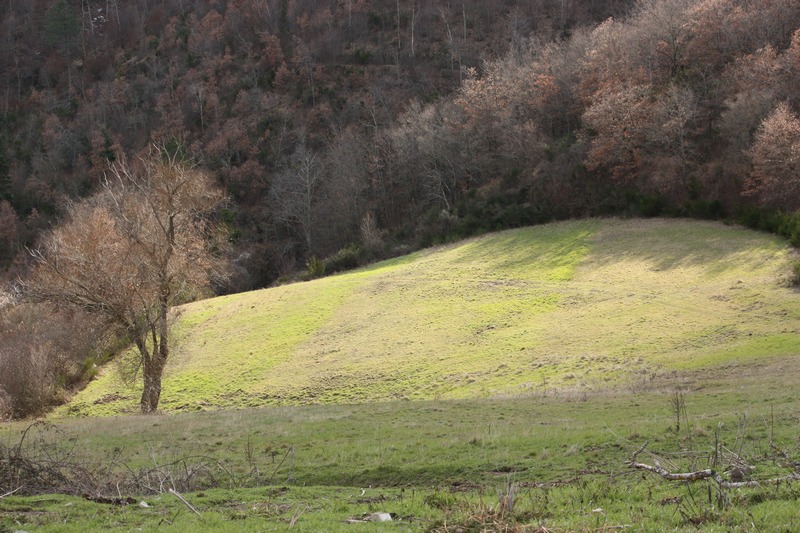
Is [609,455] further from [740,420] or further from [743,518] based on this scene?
[743,518]

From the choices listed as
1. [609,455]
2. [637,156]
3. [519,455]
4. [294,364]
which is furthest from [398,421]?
[637,156]

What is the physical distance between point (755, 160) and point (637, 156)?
37.7 ft

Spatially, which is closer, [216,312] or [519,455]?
[519,455]

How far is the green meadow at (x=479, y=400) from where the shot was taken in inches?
391

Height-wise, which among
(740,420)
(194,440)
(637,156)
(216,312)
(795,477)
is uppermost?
(795,477)

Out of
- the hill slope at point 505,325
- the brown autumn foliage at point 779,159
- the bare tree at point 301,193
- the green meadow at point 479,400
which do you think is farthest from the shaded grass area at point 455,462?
the bare tree at point 301,193

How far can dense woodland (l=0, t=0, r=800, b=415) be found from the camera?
5428 cm

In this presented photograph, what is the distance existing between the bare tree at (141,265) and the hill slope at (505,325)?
203 inches

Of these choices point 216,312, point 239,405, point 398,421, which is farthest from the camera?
point 216,312

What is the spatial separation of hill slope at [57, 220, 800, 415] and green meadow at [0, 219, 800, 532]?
19cm

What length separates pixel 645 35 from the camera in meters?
67.4

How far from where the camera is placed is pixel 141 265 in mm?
34250

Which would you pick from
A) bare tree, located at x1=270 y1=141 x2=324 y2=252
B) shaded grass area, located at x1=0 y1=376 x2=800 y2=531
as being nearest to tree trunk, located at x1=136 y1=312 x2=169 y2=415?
shaded grass area, located at x1=0 y1=376 x2=800 y2=531

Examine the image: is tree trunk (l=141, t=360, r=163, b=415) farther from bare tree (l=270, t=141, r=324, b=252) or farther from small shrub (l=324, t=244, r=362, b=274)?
bare tree (l=270, t=141, r=324, b=252)
